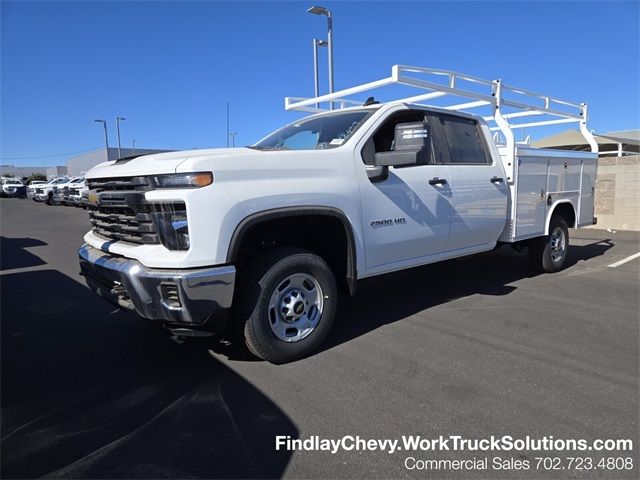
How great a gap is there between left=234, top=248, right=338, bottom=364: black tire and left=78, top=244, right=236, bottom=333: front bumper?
0.73ft

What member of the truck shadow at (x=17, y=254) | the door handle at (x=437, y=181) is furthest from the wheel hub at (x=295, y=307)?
the truck shadow at (x=17, y=254)

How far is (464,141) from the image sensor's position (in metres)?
5.33

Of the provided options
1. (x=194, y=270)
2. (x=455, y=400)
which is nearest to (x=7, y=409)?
(x=194, y=270)

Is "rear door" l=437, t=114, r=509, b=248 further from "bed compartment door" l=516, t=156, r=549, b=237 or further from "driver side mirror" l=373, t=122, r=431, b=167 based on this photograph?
"driver side mirror" l=373, t=122, r=431, b=167

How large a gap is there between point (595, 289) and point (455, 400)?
→ 3995 mm

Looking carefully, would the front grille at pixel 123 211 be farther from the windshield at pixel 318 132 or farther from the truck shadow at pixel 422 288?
the truck shadow at pixel 422 288

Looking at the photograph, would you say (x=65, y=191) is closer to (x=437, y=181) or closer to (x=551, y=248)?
(x=551, y=248)

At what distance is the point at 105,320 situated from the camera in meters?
4.80

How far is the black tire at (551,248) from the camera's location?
6777mm

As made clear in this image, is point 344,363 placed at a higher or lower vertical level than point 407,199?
lower

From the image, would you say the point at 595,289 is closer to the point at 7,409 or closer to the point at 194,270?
the point at 194,270

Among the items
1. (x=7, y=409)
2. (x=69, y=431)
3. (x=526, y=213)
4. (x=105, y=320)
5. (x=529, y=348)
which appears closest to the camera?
(x=69, y=431)

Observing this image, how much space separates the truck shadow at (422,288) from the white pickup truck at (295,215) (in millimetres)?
612

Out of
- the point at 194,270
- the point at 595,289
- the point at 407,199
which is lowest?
the point at 595,289
